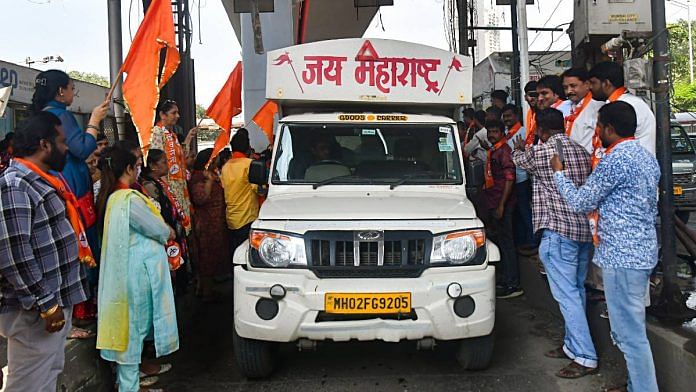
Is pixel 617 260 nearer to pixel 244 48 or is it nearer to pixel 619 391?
pixel 619 391

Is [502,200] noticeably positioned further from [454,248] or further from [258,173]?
[258,173]

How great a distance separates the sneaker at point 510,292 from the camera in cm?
629

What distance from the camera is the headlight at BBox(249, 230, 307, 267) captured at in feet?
12.8

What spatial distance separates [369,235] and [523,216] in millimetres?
3063

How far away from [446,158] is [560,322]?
6.43 ft

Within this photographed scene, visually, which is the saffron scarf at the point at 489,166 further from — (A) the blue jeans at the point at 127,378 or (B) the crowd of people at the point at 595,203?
(A) the blue jeans at the point at 127,378

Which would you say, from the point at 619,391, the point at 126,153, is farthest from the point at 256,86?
the point at 619,391

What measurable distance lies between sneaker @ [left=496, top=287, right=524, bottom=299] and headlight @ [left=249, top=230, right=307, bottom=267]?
10.5 ft

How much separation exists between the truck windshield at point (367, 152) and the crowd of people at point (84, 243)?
113cm

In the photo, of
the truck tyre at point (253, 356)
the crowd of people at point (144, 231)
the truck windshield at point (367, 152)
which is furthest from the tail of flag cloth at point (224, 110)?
the truck tyre at point (253, 356)

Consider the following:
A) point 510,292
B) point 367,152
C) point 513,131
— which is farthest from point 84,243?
point 513,131

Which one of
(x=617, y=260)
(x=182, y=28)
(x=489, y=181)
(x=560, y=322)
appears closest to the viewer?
(x=617, y=260)

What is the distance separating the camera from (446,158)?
5.05 metres

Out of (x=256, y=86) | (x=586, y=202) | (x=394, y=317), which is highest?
(x=256, y=86)
